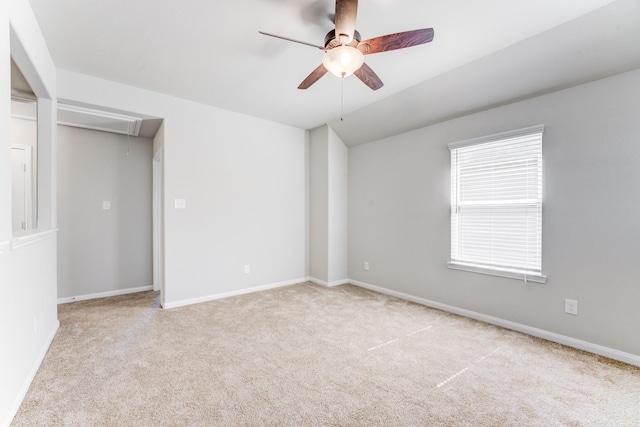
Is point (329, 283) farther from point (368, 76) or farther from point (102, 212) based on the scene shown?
point (102, 212)

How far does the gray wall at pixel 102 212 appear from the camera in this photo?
3.81 meters

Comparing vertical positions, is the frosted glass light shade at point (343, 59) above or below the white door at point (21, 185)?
above

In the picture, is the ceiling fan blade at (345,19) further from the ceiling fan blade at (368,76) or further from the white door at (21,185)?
the white door at (21,185)

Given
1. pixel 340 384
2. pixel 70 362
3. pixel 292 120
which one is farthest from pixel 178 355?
pixel 292 120

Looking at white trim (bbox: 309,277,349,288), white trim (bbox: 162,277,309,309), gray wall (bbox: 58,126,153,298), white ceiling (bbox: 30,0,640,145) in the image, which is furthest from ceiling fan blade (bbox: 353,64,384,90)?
gray wall (bbox: 58,126,153,298)

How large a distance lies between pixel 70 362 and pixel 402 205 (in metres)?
3.75

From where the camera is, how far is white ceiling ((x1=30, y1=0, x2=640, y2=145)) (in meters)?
2.01

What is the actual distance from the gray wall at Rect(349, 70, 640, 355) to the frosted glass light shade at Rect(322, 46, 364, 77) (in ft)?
6.26

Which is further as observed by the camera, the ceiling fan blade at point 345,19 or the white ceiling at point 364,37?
the white ceiling at point 364,37

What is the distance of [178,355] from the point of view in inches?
93.5

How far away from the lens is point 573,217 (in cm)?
253

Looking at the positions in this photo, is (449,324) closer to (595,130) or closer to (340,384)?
(340,384)

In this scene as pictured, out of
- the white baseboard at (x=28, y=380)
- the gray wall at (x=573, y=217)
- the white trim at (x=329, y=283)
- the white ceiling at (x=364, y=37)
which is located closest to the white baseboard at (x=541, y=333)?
the gray wall at (x=573, y=217)

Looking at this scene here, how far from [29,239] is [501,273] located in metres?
4.05
